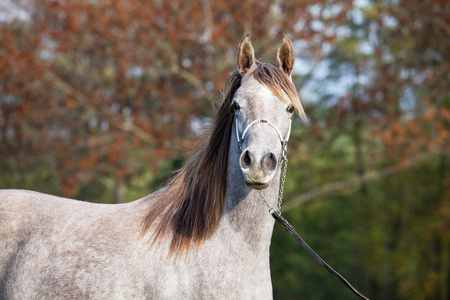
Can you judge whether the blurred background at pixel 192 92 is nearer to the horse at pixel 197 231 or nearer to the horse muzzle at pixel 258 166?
the horse at pixel 197 231

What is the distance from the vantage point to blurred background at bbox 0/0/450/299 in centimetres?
1268

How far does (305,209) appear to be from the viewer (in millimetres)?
21016

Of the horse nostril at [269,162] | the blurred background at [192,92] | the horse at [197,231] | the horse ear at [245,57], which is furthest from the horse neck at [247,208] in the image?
the blurred background at [192,92]

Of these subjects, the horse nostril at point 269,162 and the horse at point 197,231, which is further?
the horse at point 197,231

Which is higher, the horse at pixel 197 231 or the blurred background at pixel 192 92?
the blurred background at pixel 192 92

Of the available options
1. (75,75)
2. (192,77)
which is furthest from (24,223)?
(75,75)

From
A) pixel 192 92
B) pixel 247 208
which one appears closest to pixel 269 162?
pixel 247 208

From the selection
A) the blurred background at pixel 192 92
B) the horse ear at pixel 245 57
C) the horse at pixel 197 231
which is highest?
the blurred background at pixel 192 92

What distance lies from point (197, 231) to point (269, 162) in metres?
0.83

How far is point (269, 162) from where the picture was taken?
3098mm

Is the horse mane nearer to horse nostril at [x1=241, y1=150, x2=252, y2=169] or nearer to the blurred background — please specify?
horse nostril at [x1=241, y1=150, x2=252, y2=169]

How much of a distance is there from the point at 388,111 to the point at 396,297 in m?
9.60

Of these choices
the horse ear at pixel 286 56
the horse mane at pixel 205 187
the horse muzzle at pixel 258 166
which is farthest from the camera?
the horse ear at pixel 286 56

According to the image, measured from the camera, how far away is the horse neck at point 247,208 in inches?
139
